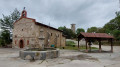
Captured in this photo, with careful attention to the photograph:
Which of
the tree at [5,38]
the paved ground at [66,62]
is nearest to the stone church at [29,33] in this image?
the tree at [5,38]

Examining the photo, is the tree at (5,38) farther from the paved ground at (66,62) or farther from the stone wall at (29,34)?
the paved ground at (66,62)

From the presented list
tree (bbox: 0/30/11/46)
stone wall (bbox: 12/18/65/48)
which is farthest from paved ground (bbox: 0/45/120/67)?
tree (bbox: 0/30/11/46)

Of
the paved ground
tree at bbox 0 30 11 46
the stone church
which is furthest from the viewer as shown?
tree at bbox 0 30 11 46


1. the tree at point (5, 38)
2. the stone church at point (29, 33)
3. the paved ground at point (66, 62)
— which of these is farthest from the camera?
the tree at point (5, 38)

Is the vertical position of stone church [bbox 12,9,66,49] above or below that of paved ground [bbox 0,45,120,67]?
above

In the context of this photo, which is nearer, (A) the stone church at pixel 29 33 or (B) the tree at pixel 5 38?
(A) the stone church at pixel 29 33

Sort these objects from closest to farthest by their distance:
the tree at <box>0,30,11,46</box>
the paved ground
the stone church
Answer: the paved ground < the stone church < the tree at <box>0,30,11,46</box>

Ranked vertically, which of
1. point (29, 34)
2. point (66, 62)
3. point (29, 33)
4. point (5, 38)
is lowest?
point (66, 62)

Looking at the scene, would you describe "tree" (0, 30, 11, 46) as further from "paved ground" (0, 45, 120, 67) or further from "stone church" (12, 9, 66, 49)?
"paved ground" (0, 45, 120, 67)

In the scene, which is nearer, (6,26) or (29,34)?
(29,34)

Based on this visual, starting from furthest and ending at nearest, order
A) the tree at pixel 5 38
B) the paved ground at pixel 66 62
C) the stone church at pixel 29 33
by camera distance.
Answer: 1. the tree at pixel 5 38
2. the stone church at pixel 29 33
3. the paved ground at pixel 66 62

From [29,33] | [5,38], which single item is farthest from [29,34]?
[5,38]

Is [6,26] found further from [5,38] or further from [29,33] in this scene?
[29,33]

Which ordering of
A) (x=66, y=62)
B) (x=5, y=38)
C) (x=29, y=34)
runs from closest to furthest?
1. (x=66, y=62)
2. (x=29, y=34)
3. (x=5, y=38)
